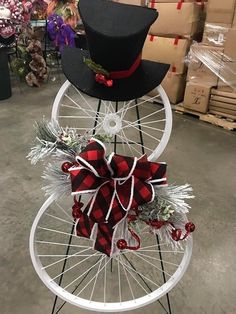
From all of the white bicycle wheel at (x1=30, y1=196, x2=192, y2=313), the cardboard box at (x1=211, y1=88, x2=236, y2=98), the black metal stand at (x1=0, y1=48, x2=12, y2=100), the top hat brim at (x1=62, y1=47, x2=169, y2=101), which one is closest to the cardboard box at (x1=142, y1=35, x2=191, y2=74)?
the cardboard box at (x1=211, y1=88, x2=236, y2=98)

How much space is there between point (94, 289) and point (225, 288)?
60cm

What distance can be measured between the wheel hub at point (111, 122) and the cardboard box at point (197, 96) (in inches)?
93.4

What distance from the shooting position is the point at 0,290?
138cm

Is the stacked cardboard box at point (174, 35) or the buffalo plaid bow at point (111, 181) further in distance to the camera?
the stacked cardboard box at point (174, 35)

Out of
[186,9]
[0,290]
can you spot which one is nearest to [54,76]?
[186,9]

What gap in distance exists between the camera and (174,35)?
10.7 feet

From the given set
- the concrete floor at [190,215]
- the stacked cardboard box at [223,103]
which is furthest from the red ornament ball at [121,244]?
the stacked cardboard box at [223,103]

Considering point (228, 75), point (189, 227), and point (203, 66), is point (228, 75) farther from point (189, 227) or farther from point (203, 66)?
point (189, 227)

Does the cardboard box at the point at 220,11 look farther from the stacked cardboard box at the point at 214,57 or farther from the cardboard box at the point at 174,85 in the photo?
the cardboard box at the point at 174,85

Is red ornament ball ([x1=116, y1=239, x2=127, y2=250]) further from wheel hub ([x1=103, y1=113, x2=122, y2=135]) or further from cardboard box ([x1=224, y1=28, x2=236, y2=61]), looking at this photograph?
cardboard box ([x1=224, y1=28, x2=236, y2=61])

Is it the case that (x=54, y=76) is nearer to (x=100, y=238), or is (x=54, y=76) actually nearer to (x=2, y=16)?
(x=2, y=16)

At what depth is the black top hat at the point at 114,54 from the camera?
854 millimetres

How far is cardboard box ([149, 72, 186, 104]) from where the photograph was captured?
3322 mm

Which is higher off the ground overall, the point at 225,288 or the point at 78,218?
the point at 78,218
